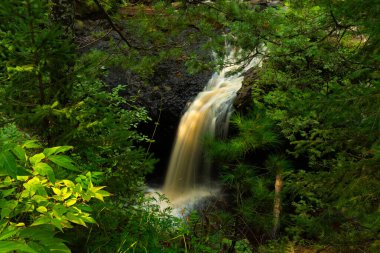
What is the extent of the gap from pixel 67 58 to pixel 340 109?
98.6 inches

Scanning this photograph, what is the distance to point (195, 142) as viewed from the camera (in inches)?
373

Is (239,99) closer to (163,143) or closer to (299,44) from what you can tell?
(163,143)

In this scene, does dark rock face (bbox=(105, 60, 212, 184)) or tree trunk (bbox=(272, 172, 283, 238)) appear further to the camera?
dark rock face (bbox=(105, 60, 212, 184))

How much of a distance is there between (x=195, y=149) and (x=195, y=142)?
0.22 meters

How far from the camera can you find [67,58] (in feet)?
8.53

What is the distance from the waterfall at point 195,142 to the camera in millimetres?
9242

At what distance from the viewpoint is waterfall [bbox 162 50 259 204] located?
30.3ft

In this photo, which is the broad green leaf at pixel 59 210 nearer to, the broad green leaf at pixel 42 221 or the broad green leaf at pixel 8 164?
the broad green leaf at pixel 42 221

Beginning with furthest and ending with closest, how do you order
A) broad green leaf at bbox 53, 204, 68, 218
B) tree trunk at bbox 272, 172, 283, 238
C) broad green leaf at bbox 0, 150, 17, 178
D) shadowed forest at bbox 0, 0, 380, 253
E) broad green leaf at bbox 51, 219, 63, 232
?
tree trunk at bbox 272, 172, 283, 238
shadowed forest at bbox 0, 0, 380, 253
broad green leaf at bbox 53, 204, 68, 218
broad green leaf at bbox 51, 219, 63, 232
broad green leaf at bbox 0, 150, 17, 178

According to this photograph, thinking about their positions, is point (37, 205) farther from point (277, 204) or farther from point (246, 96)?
point (246, 96)

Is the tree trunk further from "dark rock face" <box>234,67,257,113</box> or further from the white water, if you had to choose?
the white water

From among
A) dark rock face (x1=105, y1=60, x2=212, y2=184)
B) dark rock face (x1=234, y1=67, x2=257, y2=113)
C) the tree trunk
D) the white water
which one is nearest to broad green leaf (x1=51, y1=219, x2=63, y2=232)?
the tree trunk

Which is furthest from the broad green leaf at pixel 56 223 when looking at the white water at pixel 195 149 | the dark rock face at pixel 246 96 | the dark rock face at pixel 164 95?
the dark rock face at pixel 164 95

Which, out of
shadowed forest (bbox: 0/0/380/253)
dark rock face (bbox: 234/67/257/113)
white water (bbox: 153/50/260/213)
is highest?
shadowed forest (bbox: 0/0/380/253)
